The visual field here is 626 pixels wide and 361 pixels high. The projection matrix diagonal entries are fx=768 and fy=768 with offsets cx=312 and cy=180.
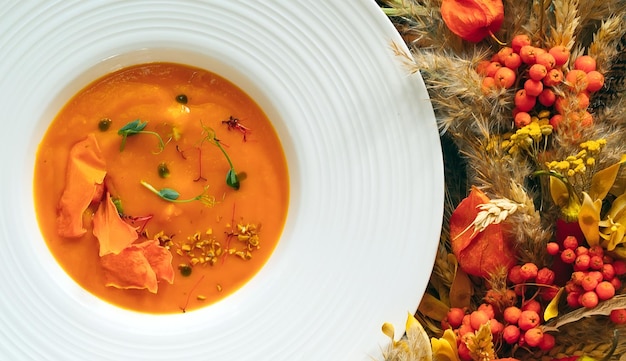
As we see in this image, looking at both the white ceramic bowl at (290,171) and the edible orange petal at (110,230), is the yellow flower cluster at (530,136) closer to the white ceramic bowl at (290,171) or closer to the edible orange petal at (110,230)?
the white ceramic bowl at (290,171)

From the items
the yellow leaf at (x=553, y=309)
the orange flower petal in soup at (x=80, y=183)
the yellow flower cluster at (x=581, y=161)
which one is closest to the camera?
the yellow flower cluster at (x=581, y=161)

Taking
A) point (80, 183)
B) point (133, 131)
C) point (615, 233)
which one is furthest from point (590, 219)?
point (80, 183)

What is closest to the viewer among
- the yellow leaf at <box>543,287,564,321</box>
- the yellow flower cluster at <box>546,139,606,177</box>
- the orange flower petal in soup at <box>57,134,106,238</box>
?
the yellow flower cluster at <box>546,139,606,177</box>

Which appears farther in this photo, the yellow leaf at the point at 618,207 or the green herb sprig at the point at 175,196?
the green herb sprig at the point at 175,196

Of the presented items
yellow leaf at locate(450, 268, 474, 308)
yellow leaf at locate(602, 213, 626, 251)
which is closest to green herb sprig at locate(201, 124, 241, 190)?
yellow leaf at locate(450, 268, 474, 308)

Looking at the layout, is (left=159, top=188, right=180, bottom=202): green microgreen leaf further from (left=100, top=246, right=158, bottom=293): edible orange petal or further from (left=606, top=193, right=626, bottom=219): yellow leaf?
(left=606, top=193, right=626, bottom=219): yellow leaf

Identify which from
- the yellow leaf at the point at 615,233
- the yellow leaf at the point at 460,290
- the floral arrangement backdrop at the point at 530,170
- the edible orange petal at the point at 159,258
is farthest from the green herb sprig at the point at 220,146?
the yellow leaf at the point at 615,233

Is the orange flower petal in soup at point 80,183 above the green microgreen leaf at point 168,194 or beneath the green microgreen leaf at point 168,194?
above
